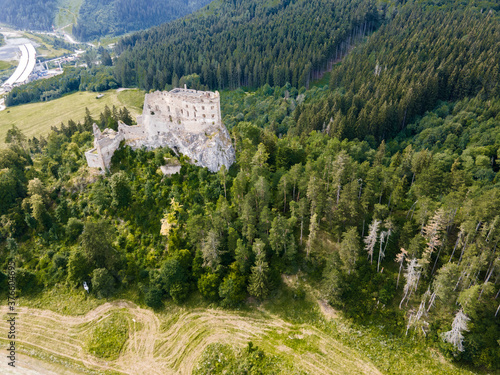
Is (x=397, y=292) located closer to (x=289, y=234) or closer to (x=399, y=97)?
(x=289, y=234)

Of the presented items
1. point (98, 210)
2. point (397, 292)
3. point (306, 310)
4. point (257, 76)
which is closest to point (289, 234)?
point (306, 310)

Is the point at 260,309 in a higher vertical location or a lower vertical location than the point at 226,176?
lower

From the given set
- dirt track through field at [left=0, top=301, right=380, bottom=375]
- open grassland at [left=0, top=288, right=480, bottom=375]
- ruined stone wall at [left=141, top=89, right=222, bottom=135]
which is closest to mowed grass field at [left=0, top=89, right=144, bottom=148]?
ruined stone wall at [left=141, top=89, right=222, bottom=135]

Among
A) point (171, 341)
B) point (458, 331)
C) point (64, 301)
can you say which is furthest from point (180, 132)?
point (458, 331)

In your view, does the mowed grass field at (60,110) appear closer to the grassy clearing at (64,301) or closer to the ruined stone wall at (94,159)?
the ruined stone wall at (94,159)

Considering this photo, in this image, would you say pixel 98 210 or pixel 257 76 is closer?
pixel 98 210

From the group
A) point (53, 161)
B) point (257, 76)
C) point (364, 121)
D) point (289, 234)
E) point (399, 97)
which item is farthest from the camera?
point (257, 76)

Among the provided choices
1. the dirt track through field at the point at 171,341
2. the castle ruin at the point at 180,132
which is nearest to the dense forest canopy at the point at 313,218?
the castle ruin at the point at 180,132
